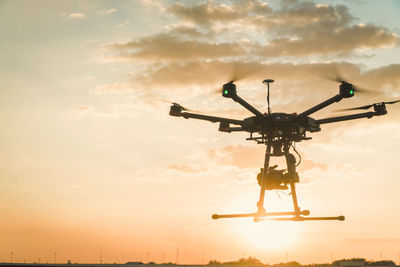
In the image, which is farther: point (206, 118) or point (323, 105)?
point (206, 118)

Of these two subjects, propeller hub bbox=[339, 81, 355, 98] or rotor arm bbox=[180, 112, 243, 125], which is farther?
rotor arm bbox=[180, 112, 243, 125]

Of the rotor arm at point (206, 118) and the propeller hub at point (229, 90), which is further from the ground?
the propeller hub at point (229, 90)

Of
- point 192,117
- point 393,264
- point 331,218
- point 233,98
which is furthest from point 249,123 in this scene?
point 393,264

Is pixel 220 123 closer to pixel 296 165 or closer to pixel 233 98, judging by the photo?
pixel 233 98

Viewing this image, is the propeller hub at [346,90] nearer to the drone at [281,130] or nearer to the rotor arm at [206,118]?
the drone at [281,130]

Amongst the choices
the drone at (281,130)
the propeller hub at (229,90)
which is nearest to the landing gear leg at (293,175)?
the drone at (281,130)

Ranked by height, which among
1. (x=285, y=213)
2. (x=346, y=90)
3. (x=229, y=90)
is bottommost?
(x=285, y=213)

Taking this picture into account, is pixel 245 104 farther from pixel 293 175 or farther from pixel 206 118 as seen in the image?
pixel 293 175

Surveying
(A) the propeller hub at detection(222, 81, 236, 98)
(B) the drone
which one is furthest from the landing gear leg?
(A) the propeller hub at detection(222, 81, 236, 98)

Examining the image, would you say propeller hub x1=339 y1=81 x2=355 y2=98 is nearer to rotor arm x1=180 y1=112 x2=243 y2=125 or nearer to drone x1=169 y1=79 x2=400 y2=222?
drone x1=169 y1=79 x2=400 y2=222

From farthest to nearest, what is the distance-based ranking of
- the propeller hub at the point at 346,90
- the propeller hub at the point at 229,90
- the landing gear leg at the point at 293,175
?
the propeller hub at the point at 229,90, the landing gear leg at the point at 293,175, the propeller hub at the point at 346,90

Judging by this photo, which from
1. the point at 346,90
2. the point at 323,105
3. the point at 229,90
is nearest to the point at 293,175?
the point at 323,105
